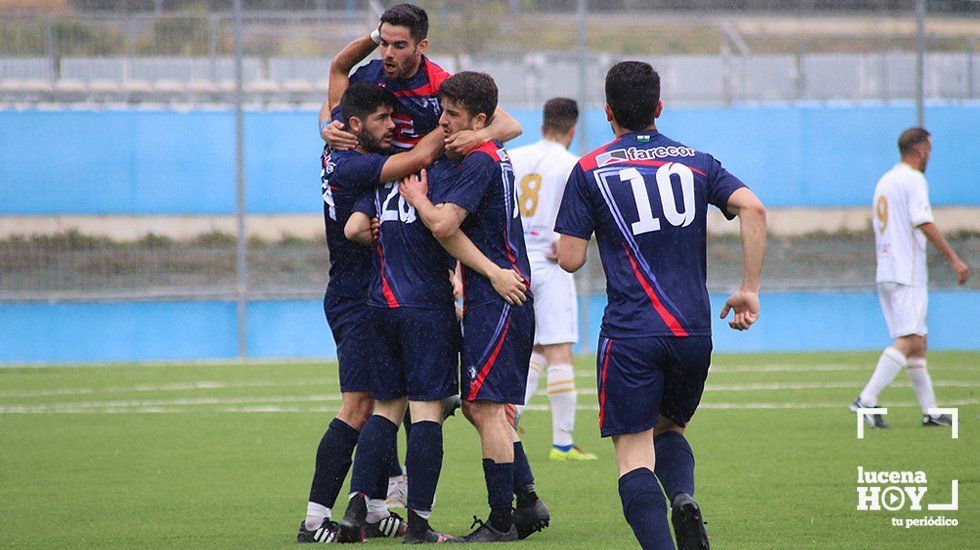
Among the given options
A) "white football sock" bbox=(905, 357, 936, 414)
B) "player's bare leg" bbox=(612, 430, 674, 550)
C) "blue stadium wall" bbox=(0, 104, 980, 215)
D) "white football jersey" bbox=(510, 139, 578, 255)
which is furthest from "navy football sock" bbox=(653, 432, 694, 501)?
"blue stadium wall" bbox=(0, 104, 980, 215)

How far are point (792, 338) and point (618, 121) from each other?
1361 centimetres

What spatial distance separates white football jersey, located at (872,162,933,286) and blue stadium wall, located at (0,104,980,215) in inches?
296

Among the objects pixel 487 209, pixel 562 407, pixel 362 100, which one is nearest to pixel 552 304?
pixel 562 407

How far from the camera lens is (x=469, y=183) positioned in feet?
20.6

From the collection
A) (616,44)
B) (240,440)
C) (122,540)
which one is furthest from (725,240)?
(122,540)

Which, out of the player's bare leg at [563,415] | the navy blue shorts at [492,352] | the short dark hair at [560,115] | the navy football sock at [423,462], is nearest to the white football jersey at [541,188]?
the short dark hair at [560,115]

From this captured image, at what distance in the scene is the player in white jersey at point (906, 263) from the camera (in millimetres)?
10938

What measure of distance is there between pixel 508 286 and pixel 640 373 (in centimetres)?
109

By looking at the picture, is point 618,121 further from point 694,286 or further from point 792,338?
point 792,338

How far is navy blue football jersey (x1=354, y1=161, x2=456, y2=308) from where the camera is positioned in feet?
21.0

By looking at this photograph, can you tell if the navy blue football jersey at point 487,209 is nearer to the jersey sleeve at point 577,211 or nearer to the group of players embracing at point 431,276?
the group of players embracing at point 431,276

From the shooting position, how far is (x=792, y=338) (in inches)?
734

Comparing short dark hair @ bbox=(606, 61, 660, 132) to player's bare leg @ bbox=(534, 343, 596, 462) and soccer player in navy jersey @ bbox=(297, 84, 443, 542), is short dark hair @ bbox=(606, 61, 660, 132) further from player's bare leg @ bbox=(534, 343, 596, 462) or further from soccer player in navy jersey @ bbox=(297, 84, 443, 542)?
player's bare leg @ bbox=(534, 343, 596, 462)

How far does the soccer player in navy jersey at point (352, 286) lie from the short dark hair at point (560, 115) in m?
3.41
